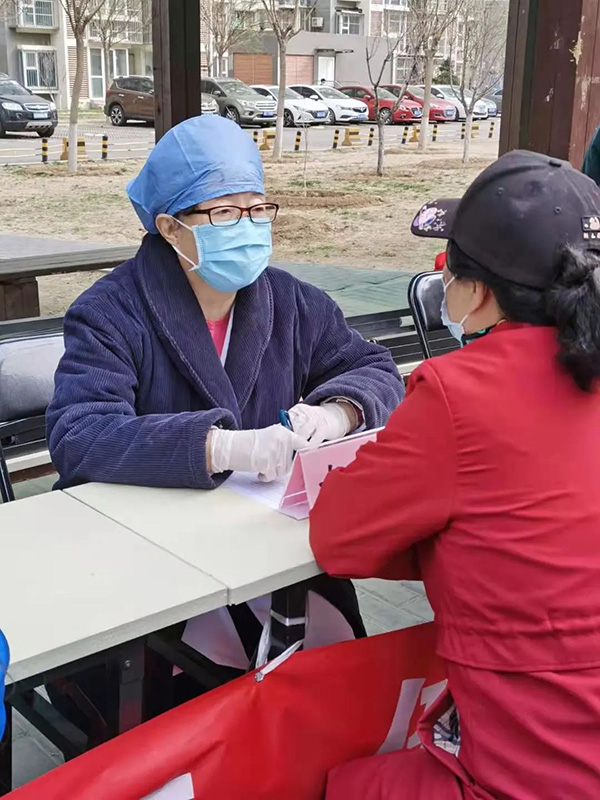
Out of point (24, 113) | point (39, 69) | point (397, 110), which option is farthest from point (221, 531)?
point (39, 69)

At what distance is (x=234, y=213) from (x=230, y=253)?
0.10m

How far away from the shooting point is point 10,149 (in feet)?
59.0

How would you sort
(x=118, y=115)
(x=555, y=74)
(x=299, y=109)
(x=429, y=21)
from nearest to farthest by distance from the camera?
1. (x=555, y=74)
2. (x=429, y=21)
3. (x=118, y=115)
4. (x=299, y=109)

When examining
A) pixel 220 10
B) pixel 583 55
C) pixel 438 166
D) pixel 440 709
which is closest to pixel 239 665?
pixel 440 709

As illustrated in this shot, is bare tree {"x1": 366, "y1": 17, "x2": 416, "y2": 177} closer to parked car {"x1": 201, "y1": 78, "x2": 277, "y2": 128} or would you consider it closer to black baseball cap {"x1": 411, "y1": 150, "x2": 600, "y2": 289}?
parked car {"x1": 201, "y1": 78, "x2": 277, "y2": 128}

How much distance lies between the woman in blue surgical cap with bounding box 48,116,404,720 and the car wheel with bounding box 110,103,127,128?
69.5ft

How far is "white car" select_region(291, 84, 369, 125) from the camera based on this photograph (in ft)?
81.7

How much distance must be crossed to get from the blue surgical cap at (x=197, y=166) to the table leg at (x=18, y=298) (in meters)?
3.52

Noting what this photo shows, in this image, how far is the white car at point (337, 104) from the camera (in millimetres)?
24891

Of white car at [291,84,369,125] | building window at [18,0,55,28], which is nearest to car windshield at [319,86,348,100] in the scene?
white car at [291,84,369,125]

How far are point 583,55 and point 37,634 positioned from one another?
12.7 feet

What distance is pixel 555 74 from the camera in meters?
4.26

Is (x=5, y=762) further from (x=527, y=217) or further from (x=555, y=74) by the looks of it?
(x=555, y=74)

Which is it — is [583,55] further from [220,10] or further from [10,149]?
[10,149]
